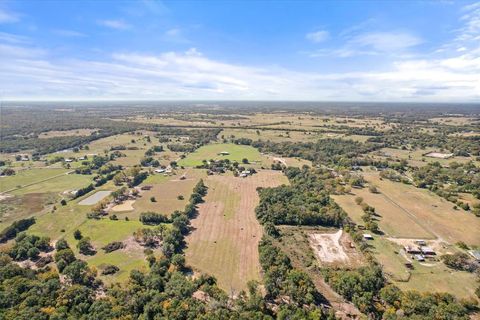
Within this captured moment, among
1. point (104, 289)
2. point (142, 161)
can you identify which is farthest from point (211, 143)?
point (104, 289)

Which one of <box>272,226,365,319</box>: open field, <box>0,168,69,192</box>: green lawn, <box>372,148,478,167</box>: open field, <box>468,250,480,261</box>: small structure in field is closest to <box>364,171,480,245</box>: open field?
<box>468,250,480,261</box>: small structure in field

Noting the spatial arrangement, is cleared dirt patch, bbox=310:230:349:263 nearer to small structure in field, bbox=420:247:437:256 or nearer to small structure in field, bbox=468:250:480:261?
small structure in field, bbox=420:247:437:256

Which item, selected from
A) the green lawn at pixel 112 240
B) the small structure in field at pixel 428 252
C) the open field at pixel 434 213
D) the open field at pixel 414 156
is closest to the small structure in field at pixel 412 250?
the small structure in field at pixel 428 252

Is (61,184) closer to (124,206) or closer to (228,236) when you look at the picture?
(124,206)

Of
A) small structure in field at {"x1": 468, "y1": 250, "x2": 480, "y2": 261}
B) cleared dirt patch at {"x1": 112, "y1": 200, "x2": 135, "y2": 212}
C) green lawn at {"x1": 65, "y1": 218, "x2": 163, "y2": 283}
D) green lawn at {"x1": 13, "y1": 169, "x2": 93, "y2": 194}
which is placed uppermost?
small structure in field at {"x1": 468, "y1": 250, "x2": 480, "y2": 261}

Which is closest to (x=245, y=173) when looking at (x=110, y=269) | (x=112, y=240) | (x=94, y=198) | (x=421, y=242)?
(x=94, y=198)

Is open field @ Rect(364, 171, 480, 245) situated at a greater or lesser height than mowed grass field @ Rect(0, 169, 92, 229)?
greater
